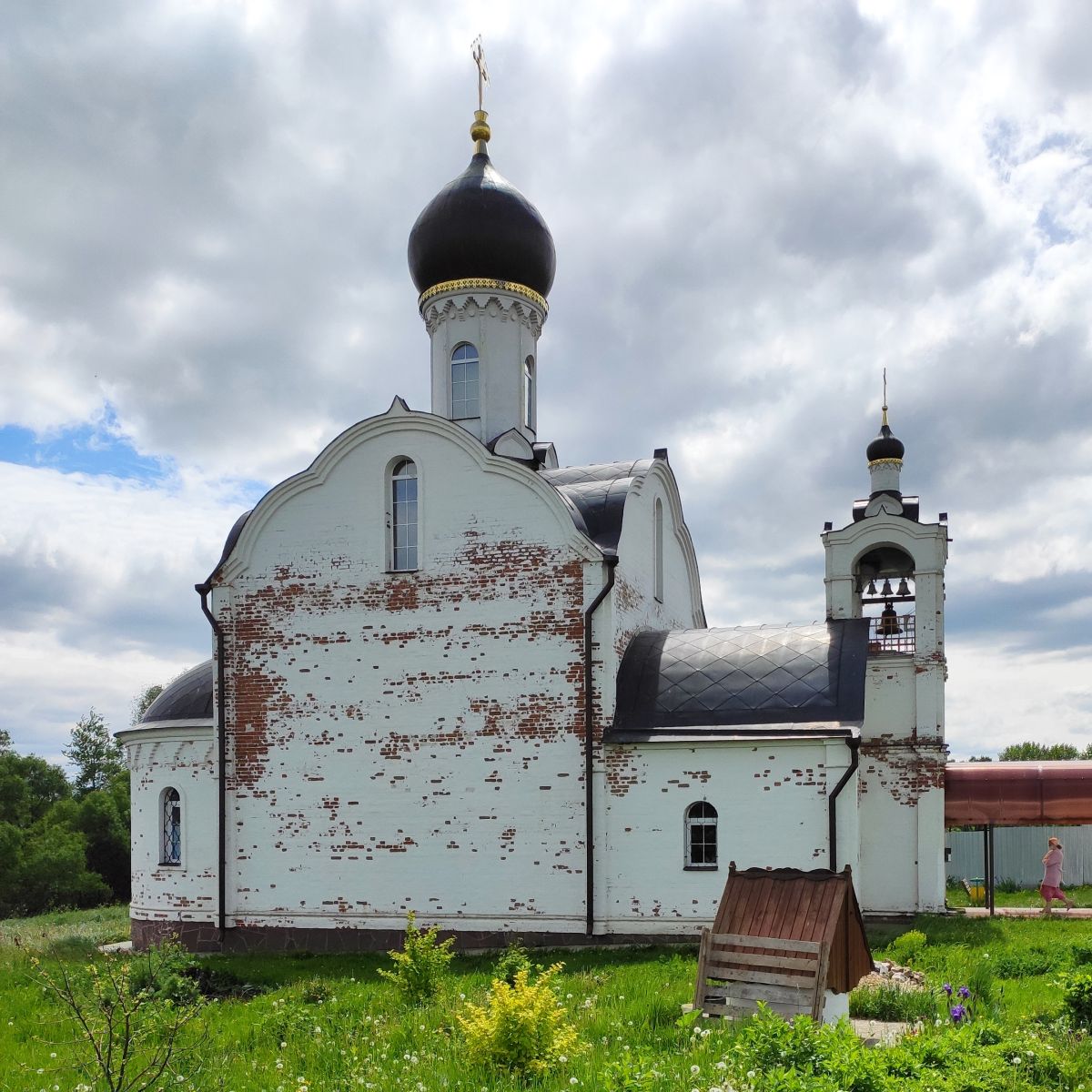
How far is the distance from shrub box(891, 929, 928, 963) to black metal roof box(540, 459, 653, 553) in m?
5.42

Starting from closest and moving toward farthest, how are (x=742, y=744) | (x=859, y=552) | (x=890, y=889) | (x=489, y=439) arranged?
(x=742, y=744) → (x=890, y=889) → (x=859, y=552) → (x=489, y=439)

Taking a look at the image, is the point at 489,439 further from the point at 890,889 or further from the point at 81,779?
the point at 81,779

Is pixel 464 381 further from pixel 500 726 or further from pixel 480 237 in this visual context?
pixel 500 726

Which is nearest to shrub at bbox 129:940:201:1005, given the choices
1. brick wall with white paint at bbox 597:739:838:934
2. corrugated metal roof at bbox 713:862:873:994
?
corrugated metal roof at bbox 713:862:873:994

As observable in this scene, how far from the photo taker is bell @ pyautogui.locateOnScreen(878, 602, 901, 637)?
51.8ft

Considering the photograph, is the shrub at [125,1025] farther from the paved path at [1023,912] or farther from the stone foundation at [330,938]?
the paved path at [1023,912]

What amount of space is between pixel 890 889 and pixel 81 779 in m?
36.9

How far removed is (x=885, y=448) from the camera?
55.0 ft

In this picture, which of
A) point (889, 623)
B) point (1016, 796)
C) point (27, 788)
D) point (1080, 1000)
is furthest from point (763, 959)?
point (27, 788)

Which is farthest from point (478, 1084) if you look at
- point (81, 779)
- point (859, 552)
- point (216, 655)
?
→ point (81, 779)

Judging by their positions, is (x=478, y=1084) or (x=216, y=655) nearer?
(x=478, y=1084)

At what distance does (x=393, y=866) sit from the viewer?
13.8m

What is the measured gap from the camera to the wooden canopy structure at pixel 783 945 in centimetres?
811

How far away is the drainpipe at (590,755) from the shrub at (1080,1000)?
20.6 ft
